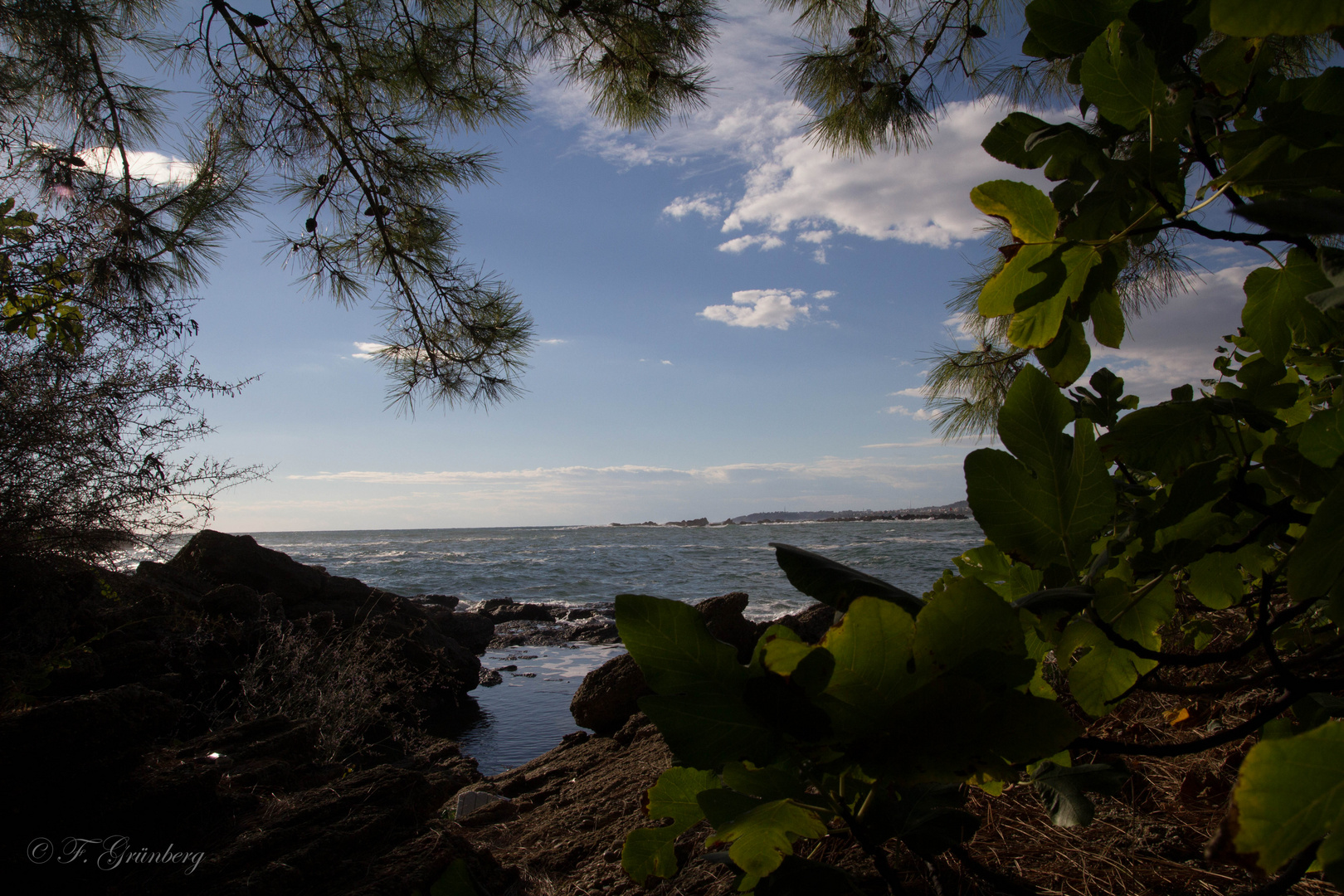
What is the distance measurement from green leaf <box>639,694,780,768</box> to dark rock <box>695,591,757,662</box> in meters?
5.20

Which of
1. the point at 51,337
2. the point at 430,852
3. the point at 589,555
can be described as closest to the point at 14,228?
the point at 51,337

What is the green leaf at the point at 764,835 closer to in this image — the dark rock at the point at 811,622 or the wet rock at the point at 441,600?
the dark rock at the point at 811,622

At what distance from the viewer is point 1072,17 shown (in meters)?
0.52

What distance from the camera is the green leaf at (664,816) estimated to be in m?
0.51

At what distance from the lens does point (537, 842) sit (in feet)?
6.73

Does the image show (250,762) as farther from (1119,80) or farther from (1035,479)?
(1119,80)

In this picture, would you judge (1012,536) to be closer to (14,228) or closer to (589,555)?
(14,228)

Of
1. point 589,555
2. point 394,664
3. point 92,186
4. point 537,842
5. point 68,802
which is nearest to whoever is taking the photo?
point 68,802

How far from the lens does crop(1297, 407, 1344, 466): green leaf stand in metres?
0.52

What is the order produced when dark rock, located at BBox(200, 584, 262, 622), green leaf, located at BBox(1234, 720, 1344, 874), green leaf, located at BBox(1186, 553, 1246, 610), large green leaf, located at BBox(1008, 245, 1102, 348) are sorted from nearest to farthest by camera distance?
green leaf, located at BBox(1234, 720, 1344, 874) → large green leaf, located at BBox(1008, 245, 1102, 348) → green leaf, located at BBox(1186, 553, 1246, 610) → dark rock, located at BBox(200, 584, 262, 622)

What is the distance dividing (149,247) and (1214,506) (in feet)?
15.9

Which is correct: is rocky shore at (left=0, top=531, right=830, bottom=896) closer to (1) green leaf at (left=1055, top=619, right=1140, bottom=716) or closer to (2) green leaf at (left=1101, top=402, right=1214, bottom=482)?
(1) green leaf at (left=1055, top=619, right=1140, bottom=716)

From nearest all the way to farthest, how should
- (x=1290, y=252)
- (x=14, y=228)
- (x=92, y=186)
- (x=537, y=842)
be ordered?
(x=1290, y=252) → (x=537, y=842) → (x=14, y=228) → (x=92, y=186)

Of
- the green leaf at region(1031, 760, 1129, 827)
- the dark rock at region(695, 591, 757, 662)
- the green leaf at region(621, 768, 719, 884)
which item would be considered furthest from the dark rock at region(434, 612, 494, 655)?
the green leaf at region(1031, 760, 1129, 827)
